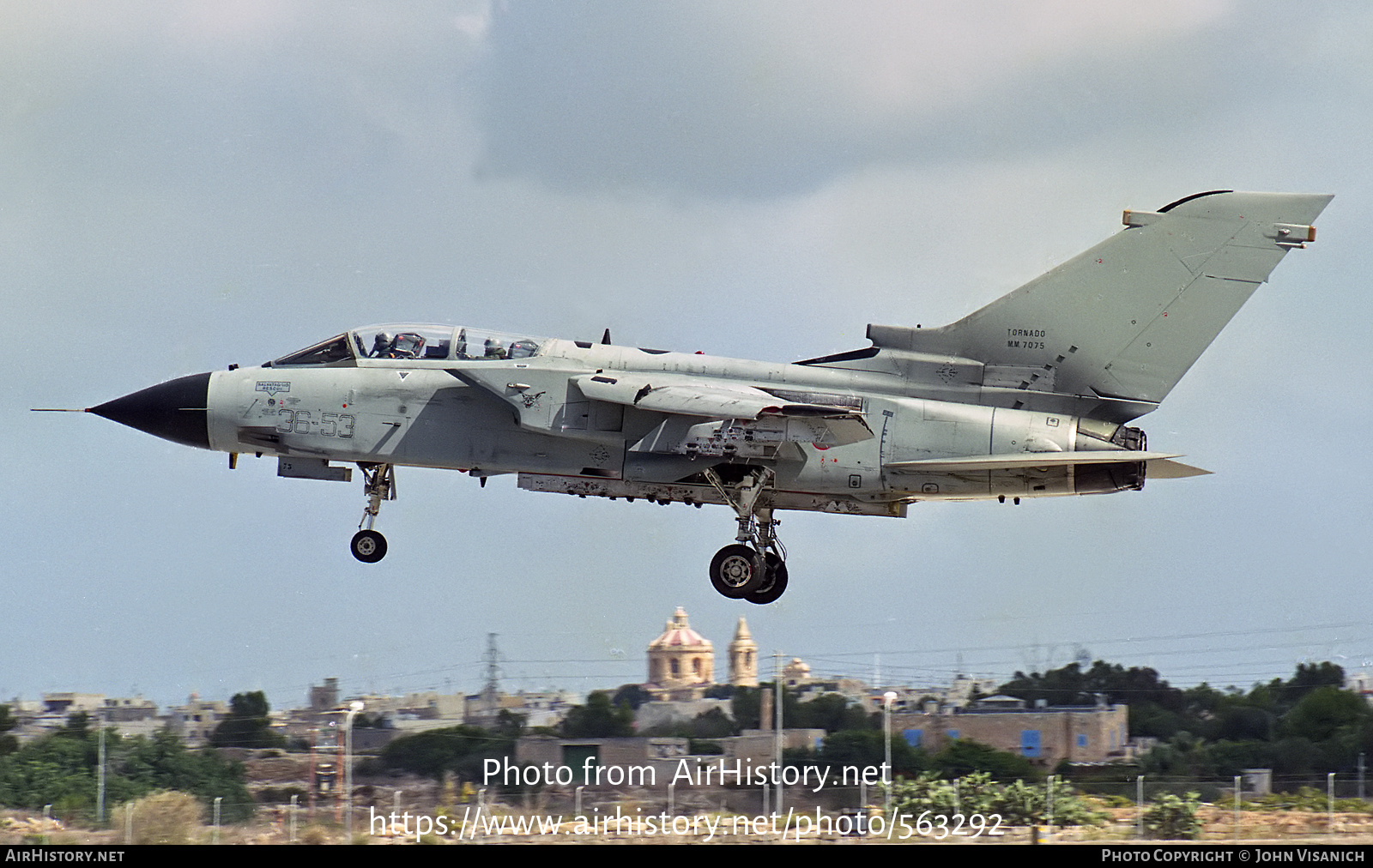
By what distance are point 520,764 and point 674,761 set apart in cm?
194

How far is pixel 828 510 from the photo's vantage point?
953 inches

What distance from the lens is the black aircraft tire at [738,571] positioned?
2392cm

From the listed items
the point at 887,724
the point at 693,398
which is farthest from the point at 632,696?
the point at 693,398

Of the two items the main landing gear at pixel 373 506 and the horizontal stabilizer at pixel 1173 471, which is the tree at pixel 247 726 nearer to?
the main landing gear at pixel 373 506

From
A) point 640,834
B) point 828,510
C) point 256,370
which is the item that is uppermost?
point 256,370

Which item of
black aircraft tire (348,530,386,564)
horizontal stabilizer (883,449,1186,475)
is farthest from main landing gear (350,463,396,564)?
horizontal stabilizer (883,449,1186,475)

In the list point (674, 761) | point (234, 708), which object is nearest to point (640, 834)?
point (674, 761)

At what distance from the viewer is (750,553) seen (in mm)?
23969

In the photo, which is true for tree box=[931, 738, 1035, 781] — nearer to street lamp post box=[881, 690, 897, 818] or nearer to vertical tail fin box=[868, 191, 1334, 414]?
street lamp post box=[881, 690, 897, 818]

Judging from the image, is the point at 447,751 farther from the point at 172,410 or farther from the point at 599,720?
the point at 172,410

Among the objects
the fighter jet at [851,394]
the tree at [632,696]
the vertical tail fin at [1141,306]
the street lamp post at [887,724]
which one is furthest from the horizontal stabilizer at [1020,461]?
the tree at [632,696]

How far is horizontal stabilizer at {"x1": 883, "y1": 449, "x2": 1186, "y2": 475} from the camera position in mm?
22297
